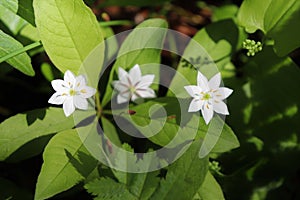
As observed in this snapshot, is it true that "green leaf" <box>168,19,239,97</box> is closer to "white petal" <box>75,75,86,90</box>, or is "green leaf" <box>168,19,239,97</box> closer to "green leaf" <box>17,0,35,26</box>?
"white petal" <box>75,75,86,90</box>

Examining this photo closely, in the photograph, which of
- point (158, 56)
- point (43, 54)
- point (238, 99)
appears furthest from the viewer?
point (43, 54)

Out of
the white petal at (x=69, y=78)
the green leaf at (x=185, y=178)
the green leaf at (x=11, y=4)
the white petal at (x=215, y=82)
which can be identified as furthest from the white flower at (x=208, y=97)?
the green leaf at (x=11, y=4)

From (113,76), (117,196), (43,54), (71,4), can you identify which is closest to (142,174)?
(117,196)

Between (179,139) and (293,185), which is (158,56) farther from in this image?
(293,185)

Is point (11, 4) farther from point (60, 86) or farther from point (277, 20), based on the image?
point (277, 20)

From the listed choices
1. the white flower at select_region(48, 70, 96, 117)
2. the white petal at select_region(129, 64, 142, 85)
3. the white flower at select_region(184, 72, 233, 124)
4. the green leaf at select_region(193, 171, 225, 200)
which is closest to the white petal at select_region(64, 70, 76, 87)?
the white flower at select_region(48, 70, 96, 117)

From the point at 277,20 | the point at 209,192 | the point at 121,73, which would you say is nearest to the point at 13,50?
the point at 121,73
